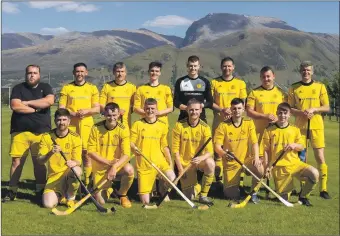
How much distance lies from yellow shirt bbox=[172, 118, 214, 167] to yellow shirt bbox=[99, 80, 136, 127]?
138 cm

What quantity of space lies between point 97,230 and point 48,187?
196 cm

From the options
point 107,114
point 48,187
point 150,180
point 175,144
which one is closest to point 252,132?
point 175,144

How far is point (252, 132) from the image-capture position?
30.5ft

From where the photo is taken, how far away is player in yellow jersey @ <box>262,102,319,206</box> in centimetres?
920

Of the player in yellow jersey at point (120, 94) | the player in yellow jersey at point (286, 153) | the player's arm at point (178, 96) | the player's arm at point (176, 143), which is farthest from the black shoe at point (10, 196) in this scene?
the player in yellow jersey at point (286, 153)

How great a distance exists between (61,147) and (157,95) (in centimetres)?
254

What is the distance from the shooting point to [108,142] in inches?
347

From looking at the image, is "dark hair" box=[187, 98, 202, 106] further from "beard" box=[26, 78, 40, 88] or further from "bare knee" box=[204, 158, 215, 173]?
"beard" box=[26, 78, 40, 88]

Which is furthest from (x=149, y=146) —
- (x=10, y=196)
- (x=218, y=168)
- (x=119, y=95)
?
(x=10, y=196)

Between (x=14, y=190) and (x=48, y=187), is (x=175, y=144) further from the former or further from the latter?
(x=14, y=190)

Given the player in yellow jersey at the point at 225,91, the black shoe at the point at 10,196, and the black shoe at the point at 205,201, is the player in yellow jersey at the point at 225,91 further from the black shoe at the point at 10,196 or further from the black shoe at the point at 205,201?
the black shoe at the point at 10,196

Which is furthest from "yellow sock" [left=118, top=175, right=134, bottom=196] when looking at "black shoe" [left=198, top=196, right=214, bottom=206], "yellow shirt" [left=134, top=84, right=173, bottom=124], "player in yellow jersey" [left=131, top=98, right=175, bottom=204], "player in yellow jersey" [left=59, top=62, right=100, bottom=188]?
"yellow shirt" [left=134, top=84, right=173, bottom=124]

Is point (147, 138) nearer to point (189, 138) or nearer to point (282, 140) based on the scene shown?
point (189, 138)

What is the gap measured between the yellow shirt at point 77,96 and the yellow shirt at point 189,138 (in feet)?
6.68
